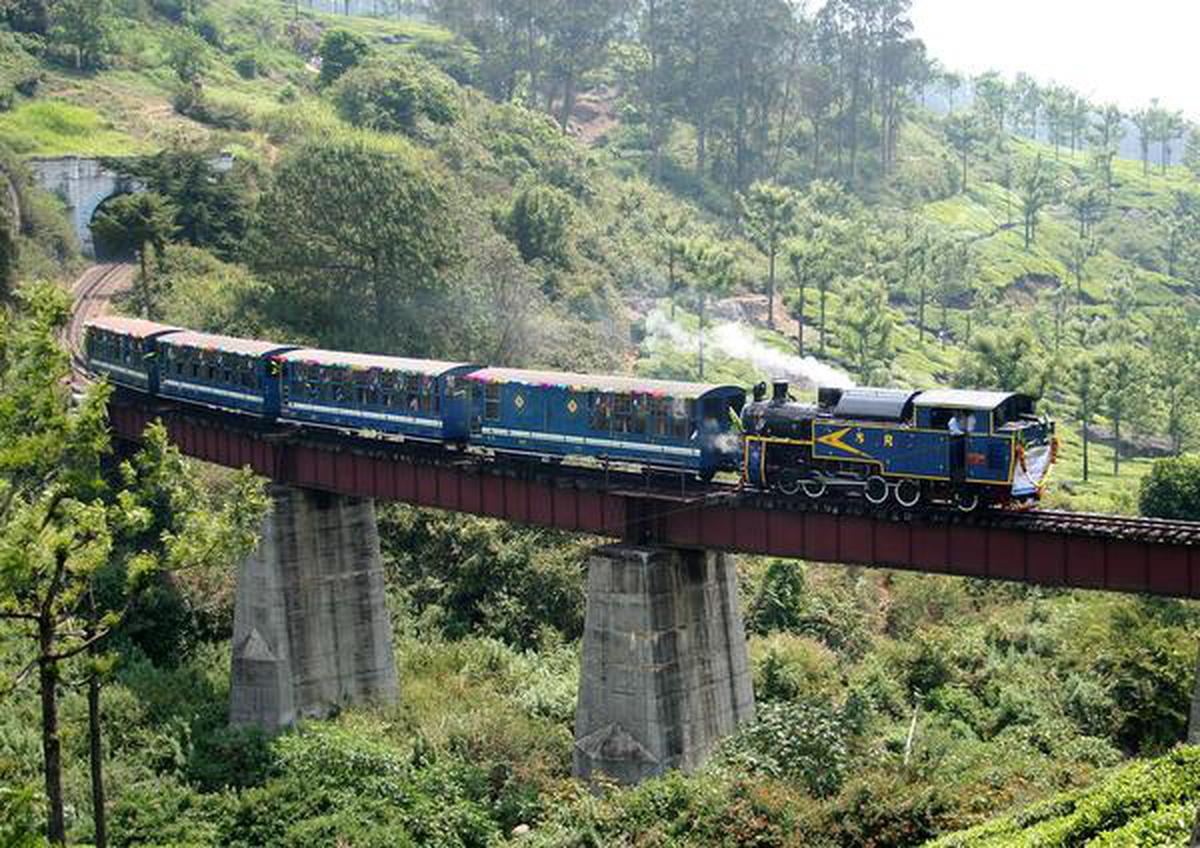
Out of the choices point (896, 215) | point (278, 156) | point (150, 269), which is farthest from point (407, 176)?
point (896, 215)

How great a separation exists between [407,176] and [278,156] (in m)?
26.5

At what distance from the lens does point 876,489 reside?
3769cm

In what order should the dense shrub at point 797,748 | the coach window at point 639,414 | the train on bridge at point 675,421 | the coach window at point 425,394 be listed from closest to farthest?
1. the train on bridge at point 675,421
2. the dense shrub at point 797,748
3. the coach window at point 639,414
4. the coach window at point 425,394

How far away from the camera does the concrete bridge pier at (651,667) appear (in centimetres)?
3922

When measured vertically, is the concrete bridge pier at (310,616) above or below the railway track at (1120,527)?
below

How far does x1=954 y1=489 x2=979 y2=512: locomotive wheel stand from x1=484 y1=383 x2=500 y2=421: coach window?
564 inches

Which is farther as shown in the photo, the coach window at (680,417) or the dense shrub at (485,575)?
the dense shrub at (485,575)

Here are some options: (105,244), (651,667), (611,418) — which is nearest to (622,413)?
(611,418)

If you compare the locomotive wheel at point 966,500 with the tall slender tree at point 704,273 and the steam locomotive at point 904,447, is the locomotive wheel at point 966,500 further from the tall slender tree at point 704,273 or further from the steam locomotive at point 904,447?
the tall slender tree at point 704,273

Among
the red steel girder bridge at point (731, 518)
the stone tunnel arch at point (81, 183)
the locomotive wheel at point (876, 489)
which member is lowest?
the red steel girder bridge at point (731, 518)

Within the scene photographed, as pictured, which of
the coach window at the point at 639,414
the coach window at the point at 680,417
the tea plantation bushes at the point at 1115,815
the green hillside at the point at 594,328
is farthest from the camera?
the coach window at the point at 639,414

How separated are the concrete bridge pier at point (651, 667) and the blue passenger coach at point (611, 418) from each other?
283cm

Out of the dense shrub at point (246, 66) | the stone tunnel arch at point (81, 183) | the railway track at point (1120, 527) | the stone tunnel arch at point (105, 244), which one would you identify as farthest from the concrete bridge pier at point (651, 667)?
the dense shrub at point (246, 66)

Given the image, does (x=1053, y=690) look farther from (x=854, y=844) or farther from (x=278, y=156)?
(x=278, y=156)
